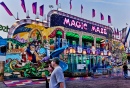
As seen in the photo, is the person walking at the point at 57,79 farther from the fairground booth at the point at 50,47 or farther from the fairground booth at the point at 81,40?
the fairground booth at the point at 81,40

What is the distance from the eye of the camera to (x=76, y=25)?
89.6 feet

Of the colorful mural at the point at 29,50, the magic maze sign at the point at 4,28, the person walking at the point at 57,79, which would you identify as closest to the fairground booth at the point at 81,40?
the colorful mural at the point at 29,50

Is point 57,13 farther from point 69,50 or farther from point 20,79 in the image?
point 20,79

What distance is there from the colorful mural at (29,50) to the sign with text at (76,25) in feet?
4.10

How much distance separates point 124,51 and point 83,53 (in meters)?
13.3

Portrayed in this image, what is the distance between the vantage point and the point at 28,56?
70.2 ft

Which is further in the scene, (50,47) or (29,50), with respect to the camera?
(50,47)

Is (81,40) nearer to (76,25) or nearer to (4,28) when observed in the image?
(76,25)

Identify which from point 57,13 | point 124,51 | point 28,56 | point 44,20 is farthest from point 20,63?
point 124,51

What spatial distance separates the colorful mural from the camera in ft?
66.2

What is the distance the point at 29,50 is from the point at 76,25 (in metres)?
7.91

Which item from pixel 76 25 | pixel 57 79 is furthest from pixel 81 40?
pixel 57 79

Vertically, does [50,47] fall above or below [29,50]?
above

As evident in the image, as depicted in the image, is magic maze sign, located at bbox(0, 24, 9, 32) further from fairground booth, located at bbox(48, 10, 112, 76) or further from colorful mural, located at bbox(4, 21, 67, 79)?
fairground booth, located at bbox(48, 10, 112, 76)
